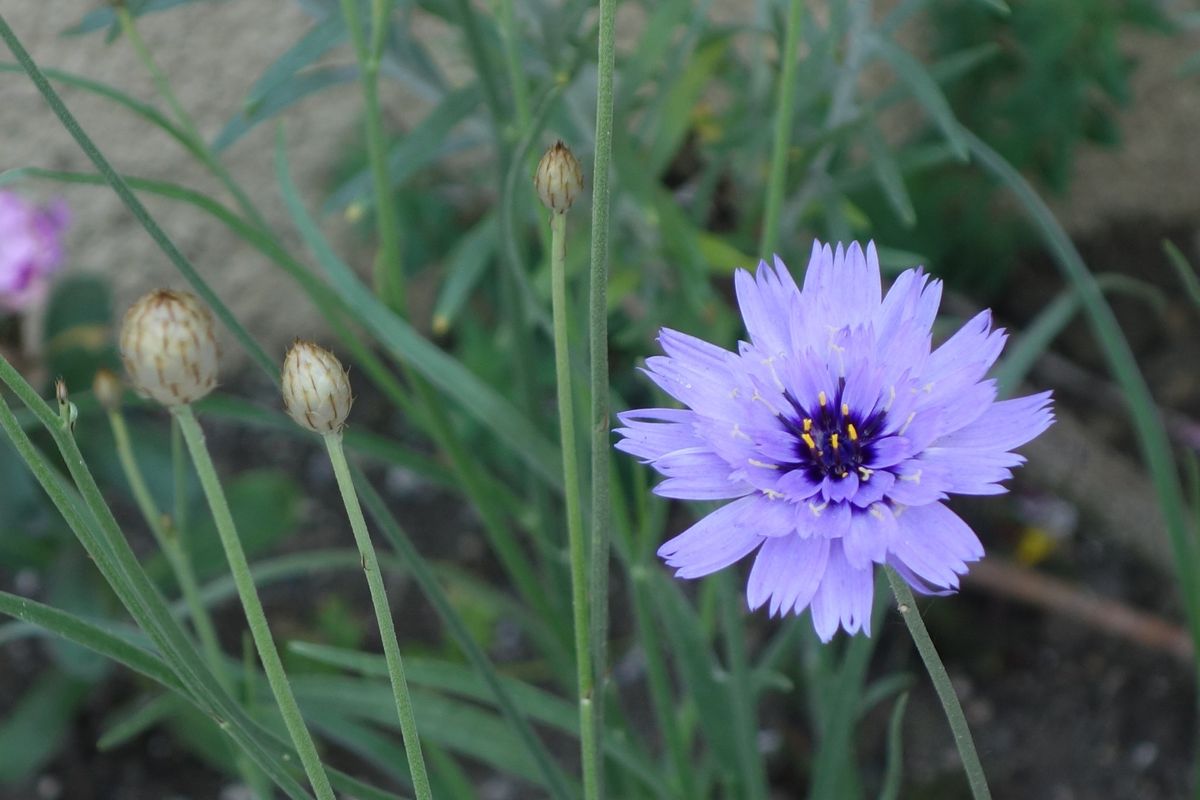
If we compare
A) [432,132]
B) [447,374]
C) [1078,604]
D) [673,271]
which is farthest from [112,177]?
[1078,604]

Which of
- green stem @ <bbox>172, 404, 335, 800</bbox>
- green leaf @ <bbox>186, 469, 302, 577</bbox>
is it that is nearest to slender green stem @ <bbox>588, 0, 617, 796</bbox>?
green stem @ <bbox>172, 404, 335, 800</bbox>

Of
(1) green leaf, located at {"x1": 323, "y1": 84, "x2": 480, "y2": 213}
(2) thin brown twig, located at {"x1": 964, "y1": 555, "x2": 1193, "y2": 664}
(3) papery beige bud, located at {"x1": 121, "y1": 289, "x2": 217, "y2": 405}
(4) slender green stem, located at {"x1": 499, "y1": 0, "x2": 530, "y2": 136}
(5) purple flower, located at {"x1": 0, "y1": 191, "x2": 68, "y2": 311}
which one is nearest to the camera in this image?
(3) papery beige bud, located at {"x1": 121, "y1": 289, "x2": 217, "y2": 405}

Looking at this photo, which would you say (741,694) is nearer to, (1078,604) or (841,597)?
(841,597)

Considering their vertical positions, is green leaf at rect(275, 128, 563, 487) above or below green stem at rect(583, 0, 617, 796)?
above


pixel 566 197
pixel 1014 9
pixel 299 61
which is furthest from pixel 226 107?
pixel 566 197

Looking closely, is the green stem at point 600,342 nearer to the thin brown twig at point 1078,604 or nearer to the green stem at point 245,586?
the green stem at point 245,586

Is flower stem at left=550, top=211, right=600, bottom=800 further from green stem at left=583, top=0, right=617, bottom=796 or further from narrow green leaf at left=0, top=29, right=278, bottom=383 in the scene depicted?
narrow green leaf at left=0, top=29, right=278, bottom=383
